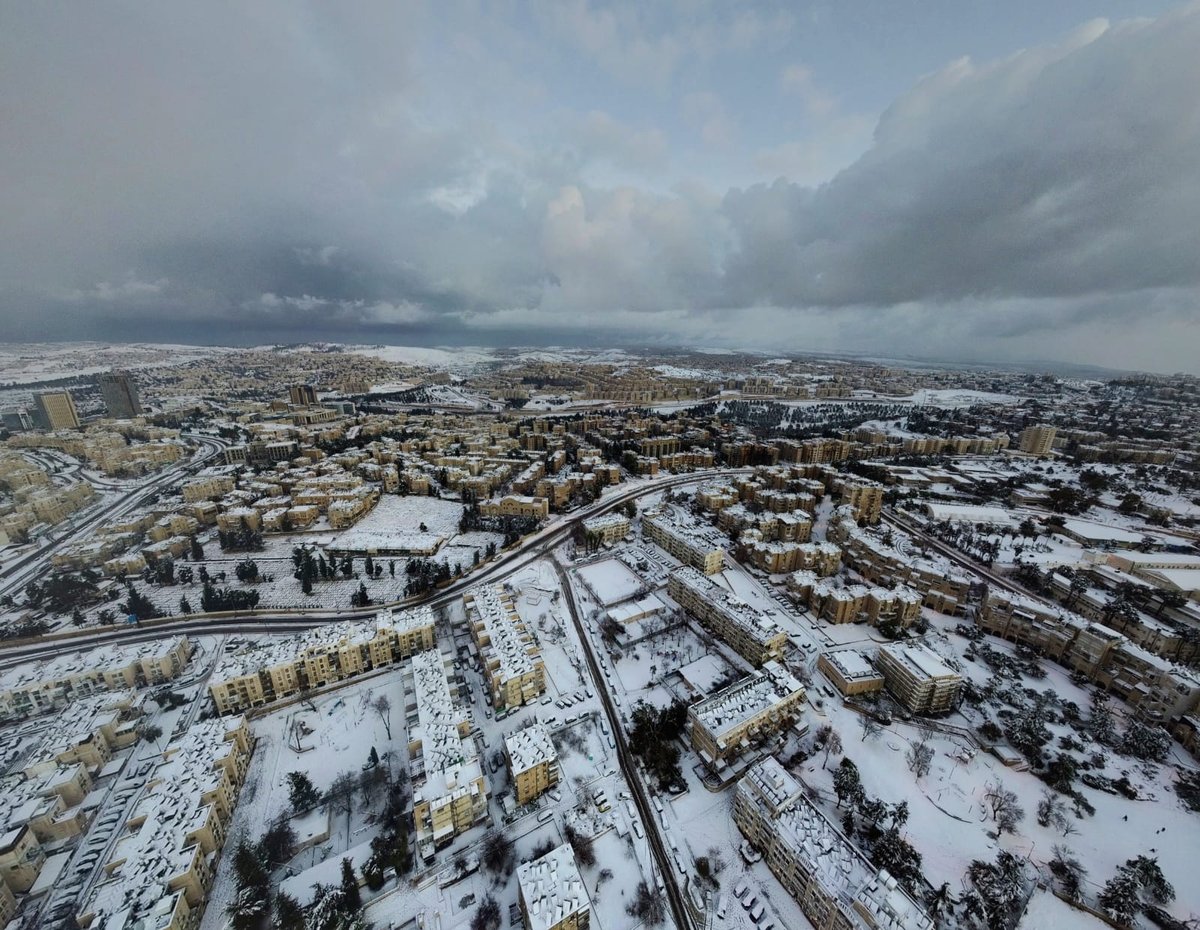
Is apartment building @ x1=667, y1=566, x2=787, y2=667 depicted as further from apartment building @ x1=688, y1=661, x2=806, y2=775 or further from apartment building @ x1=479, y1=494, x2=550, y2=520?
apartment building @ x1=479, y1=494, x2=550, y2=520

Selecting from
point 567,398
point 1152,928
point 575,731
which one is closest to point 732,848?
point 575,731

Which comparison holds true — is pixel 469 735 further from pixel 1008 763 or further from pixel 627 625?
pixel 1008 763

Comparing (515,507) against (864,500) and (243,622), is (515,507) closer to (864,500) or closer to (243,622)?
(243,622)

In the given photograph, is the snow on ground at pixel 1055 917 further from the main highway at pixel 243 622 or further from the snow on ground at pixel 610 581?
the main highway at pixel 243 622

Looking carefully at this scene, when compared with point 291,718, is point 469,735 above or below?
above

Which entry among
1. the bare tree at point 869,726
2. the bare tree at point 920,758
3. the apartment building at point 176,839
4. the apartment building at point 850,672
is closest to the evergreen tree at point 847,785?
the bare tree at point 920,758

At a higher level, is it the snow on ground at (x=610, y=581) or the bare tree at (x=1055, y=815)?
the bare tree at (x=1055, y=815)

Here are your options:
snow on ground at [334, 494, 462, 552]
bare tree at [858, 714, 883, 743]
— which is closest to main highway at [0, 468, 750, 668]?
snow on ground at [334, 494, 462, 552]
